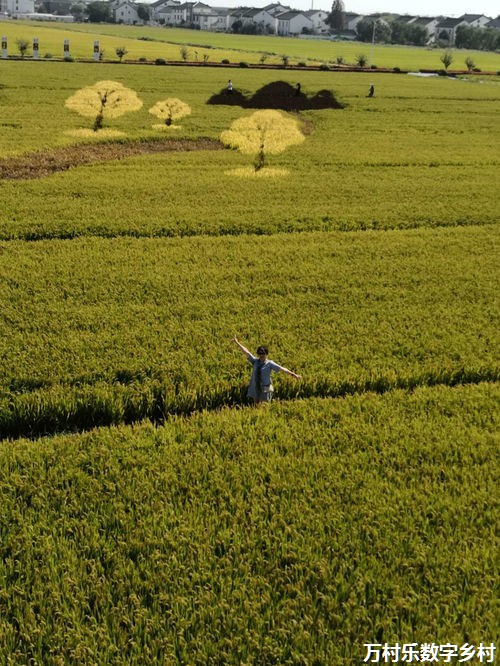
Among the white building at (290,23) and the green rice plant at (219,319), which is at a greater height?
the white building at (290,23)

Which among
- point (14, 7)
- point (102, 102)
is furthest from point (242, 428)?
point (14, 7)

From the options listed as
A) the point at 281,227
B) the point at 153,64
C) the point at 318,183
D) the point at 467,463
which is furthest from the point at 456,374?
the point at 153,64

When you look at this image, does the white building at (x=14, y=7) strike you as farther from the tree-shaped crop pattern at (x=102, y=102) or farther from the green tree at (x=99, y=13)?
the tree-shaped crop pattern at (x=102, y=102)

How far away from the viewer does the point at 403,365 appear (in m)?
11.3

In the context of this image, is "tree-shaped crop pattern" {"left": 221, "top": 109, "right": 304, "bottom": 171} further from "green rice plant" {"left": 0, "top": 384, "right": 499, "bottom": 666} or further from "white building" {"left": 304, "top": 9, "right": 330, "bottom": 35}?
"white building" {"left": 304, "top": 9, "right": 330, "bottom": 35}

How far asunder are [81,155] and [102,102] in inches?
488

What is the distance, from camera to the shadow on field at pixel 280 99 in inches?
1722

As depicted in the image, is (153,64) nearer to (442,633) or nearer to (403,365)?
(403,365)

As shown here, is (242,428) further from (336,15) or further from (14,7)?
(14,7)

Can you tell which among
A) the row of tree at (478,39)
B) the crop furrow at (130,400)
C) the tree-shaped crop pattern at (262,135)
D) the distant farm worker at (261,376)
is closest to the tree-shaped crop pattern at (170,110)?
the tree-shaped crop pattern at (262,135)

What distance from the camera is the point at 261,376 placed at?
9.82 metres

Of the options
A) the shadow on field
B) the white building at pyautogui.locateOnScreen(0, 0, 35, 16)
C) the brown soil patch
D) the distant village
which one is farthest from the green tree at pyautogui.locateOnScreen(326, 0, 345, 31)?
the brown soil patch

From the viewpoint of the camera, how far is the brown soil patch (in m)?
24.7

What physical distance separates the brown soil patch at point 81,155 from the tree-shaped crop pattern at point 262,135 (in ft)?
4.30
